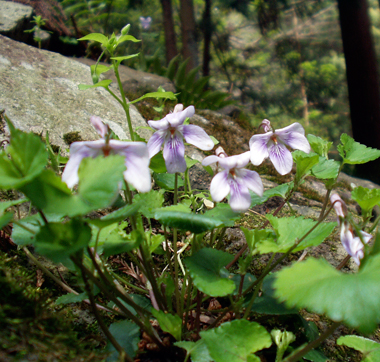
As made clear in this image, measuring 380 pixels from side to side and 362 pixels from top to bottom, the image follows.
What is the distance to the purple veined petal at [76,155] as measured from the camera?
67 centimetres

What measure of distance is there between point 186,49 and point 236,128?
3872 millimetres

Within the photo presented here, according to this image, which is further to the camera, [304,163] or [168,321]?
[304,163]

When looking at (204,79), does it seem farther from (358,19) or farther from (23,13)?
(358,19)

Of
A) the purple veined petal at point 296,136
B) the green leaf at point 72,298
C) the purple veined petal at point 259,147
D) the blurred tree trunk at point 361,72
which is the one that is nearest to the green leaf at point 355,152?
the purple veined petal at point 296,136

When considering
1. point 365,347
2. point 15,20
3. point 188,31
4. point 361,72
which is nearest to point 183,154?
point 365,347

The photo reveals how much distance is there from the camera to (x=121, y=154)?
0.69 meters

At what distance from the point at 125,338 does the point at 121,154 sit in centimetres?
51

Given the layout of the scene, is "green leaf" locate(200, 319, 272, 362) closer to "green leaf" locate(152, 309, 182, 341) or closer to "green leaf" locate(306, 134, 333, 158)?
"green leaf" locate(152, 309, 182, 341)

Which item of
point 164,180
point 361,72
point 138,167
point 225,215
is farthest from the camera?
point 361,72

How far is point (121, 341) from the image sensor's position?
75 cm

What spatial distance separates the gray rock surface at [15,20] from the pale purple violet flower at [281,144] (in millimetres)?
3422

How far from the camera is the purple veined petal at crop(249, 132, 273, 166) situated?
94 centimetres

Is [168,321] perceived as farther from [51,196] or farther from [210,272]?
[51,196]

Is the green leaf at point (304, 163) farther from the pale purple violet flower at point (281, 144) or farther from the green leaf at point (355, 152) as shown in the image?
the green leaf at point (355, 152)
